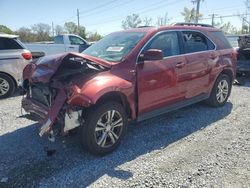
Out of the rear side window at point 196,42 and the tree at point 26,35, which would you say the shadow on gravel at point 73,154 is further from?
the tree at point 26,35

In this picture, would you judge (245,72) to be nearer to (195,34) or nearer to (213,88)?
(213,88)

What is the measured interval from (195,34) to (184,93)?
1.27 metres

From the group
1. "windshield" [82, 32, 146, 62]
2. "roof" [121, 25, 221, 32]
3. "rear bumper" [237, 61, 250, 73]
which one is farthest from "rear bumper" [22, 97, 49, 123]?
"rear bumper" [237, 61, 250, 73]

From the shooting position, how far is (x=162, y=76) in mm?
4531

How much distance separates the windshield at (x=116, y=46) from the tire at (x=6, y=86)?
3.38m

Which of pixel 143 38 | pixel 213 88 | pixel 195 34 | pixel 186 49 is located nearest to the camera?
pixel 143 38

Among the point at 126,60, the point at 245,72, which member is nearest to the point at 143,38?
the point at 126,60

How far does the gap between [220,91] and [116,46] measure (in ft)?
9.27

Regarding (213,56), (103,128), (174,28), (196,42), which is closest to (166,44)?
(174,28)

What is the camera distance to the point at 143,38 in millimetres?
4449

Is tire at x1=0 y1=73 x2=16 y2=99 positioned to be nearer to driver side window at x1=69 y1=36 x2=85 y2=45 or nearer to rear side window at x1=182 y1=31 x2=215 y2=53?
rear side window at x1=182 y1=31 x2=215 y2=53

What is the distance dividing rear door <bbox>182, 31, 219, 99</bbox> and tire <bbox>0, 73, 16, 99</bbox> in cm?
481

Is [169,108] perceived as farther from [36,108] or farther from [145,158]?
[36,108]

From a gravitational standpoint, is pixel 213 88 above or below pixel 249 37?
below
